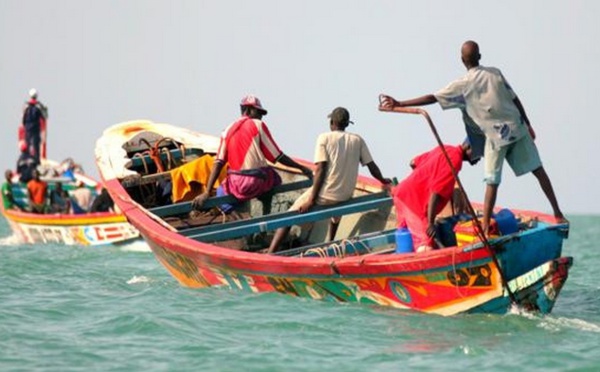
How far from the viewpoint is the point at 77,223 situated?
72.3 ft

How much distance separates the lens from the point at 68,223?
72.9ft

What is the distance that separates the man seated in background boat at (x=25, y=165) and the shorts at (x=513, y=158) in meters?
16.8

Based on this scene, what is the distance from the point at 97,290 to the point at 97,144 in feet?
11.9

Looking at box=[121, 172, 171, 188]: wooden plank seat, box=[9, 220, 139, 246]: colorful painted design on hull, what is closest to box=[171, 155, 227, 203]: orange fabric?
box=[121, 172, 171, 188]: wooden plank seat

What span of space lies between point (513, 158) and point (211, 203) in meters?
3.94

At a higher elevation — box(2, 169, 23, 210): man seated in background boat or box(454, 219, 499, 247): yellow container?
box(454, 219, 499, 247): yellow container

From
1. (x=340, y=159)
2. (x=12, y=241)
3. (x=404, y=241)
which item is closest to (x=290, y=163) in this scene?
(x=340, y=159)

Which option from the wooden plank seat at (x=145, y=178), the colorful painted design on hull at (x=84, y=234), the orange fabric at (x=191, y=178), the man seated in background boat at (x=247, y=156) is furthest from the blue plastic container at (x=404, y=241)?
the colorful painted design on hull at (x=84, y=234)

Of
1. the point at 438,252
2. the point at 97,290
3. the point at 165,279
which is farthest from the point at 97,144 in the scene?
the point at 438,252

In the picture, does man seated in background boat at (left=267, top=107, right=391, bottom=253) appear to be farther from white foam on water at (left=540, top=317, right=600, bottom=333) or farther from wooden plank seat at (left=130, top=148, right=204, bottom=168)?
wooden plank seat at (left=130, top=148, right=204, bottom=168)

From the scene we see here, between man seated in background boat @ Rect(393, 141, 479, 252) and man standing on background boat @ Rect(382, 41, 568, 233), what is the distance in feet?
1.16

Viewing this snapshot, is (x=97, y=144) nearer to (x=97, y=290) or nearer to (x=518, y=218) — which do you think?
(x=97, y=290)

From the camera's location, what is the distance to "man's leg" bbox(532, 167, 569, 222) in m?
10.7

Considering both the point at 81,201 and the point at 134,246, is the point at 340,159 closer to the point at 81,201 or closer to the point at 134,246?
the point at 134,246
